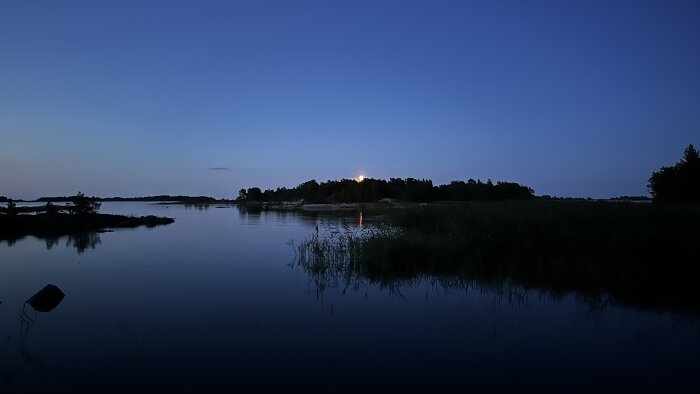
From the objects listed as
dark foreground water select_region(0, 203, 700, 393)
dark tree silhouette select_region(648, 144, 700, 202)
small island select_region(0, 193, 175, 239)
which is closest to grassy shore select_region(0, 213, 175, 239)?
small island select_region(0, 193, 175, 239)

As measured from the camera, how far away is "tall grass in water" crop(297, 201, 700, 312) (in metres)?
12.8

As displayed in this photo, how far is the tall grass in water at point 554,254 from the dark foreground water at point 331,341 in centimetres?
163

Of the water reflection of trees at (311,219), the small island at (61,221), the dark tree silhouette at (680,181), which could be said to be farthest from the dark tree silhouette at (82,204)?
the dark tree silhouette at (680,181)

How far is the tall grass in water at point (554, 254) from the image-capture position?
42.1 ft

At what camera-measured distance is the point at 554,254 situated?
16.7m

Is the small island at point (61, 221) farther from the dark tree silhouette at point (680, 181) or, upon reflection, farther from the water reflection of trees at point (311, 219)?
the dark tree silhouette at point (680, 181)

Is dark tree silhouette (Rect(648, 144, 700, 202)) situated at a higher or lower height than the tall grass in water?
higher

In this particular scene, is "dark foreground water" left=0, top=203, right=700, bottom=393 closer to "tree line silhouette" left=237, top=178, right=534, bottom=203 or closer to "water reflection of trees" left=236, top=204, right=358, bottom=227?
"water reflection of trees" left=236, top=204, right=358, bottom=227

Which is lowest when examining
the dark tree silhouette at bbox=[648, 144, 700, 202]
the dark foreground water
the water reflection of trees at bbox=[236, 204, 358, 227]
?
the dark foreground water

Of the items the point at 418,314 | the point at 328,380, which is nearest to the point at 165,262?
the point at 418,314

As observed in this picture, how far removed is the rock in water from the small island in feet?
75.4

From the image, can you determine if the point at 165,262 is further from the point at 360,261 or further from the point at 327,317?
the point at 327,317

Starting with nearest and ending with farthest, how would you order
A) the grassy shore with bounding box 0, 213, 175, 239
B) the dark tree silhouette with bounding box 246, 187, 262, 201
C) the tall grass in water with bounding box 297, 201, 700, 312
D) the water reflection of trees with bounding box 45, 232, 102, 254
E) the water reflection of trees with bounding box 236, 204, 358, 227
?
the tall grass in water with bounding box 297, 201, 700, 312, the water reflection of trees with bounding box 45, 232, 102, 254, the grassy shore with bounding box 0, 213, 175, 239, the water reflection of trees with bounding box 236, 204, 358, 227, the dark tree silhouette with bounding box 246, 187, 262, 201

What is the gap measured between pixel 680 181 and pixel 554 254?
26997 mm
